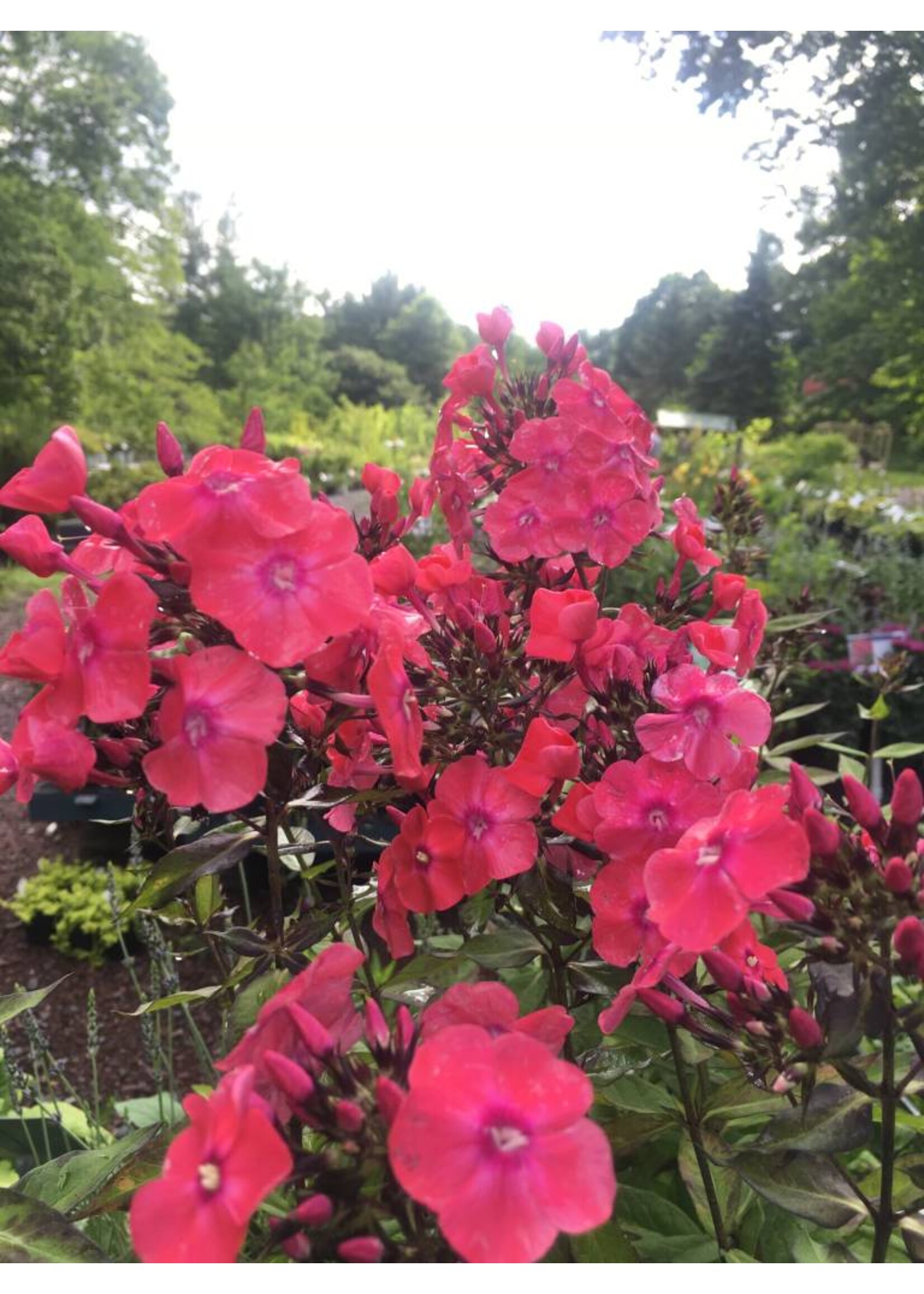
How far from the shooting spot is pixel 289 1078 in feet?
2.03

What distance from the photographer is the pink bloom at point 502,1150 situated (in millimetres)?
542

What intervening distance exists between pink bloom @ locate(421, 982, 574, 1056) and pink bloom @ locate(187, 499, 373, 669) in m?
0.30

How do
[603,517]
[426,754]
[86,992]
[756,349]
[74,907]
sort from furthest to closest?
[756,349], [74,907], [86,992], [603,517], [426,754]

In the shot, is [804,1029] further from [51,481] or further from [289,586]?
[51,481]

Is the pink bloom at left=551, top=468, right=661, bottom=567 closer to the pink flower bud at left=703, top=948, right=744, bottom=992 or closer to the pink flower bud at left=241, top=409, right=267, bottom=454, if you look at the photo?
the pink flower bud at left=241, top=409, right=267, bottom=454

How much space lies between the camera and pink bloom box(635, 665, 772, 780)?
883 mm

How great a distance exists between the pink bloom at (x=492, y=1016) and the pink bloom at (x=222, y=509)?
1.32 feet

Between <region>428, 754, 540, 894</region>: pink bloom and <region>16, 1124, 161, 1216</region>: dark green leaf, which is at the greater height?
<region>428, 754, 540, 894</region>: pink bloom

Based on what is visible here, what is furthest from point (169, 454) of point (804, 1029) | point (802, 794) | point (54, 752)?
point (804, 1029)

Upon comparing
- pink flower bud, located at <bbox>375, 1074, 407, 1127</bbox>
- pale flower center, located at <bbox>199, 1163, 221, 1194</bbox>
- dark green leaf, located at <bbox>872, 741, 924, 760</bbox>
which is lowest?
dark green leaf, located at <bbox>872, 741, 924, 760</bbox>

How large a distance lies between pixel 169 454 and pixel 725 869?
0.68 metres

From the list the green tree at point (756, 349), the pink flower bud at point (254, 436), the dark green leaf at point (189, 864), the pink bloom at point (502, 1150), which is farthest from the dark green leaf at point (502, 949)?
the green tree at point (756, 349)

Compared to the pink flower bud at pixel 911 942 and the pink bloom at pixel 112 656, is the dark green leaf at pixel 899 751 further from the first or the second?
the pink bloom at pixel 112 656

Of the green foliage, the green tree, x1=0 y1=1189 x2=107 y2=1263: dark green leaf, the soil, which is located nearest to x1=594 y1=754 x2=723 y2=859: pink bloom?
x1=0 y1=1189 x2=107 y2=1263: dark green leaf
